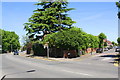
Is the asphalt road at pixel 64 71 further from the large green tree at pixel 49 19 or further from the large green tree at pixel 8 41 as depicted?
the large green tree at pixel 8 41

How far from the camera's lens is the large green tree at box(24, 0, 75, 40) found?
152 ft

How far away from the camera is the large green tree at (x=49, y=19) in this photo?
46.2 m

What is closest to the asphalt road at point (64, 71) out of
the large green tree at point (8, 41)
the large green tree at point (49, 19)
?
the large green tree at point (49, 19)

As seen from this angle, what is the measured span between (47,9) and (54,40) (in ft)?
32.1

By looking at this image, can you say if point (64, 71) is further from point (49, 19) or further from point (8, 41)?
point (8, 41)

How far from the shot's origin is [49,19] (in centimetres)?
4622

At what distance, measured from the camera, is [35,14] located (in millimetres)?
48656

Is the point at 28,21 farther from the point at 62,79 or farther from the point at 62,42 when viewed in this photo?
the point at 62,79

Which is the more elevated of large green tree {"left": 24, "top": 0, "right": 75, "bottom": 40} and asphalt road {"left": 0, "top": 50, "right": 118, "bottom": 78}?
large green tree {"left": 24, "top": 0, "right": 75, "bottom": 40}

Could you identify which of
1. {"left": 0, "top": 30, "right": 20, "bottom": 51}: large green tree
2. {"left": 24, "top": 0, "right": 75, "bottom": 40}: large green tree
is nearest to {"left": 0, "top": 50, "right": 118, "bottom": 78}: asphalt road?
{"left": 24, "top": 0, "right": 75, "bottom": 40}: large green tree

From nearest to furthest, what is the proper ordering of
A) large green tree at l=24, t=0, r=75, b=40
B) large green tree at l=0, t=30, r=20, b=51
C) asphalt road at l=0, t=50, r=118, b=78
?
asphalt road at l=0, t=50, r=118, b=78
large green tree at l=24, t=0, r=75, b=40
large green tree at l=0, t=30, r=20, b=51

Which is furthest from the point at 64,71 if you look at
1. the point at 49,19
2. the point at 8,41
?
the point at 8,41

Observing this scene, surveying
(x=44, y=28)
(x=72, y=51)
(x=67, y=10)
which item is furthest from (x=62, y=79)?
(x=67, y=10)

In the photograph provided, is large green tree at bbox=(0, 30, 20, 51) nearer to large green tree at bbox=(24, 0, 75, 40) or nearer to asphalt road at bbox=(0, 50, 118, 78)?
large green tree at bbox=(24, 0, 75, 40)
